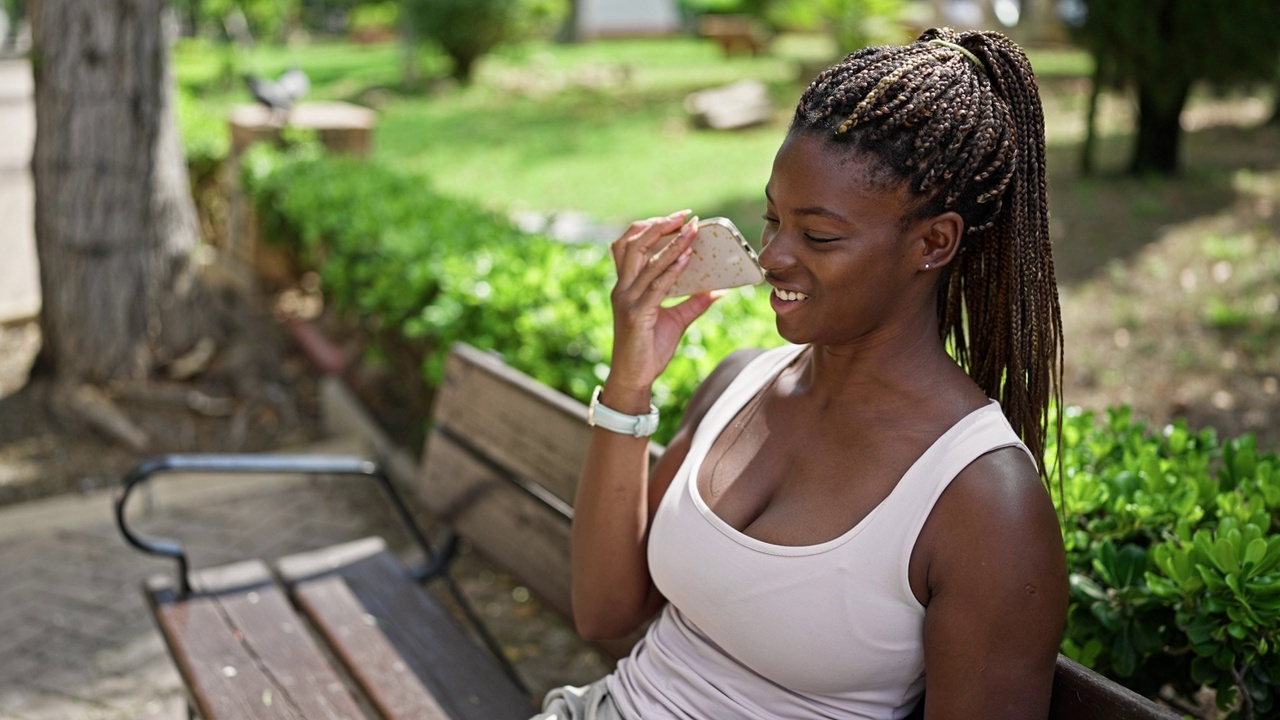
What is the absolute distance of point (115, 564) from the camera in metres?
4.60

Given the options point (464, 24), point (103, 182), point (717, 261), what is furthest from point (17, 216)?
point (717, 261)

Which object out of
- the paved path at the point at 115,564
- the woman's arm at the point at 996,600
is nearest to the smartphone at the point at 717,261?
the woman's arm at the point at 996,600

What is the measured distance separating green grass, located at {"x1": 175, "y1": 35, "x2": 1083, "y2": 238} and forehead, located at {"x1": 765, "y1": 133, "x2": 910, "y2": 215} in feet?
22.4

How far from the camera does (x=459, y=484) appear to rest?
343 centimetres

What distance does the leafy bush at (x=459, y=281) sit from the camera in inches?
140

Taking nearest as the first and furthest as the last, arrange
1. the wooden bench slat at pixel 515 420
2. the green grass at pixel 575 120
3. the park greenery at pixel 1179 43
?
the wooden bench slat at pixel 515 420, the park greenery at pixel 1179 43, the green grass at pixel 575 120

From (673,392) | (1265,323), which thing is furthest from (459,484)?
(1265,323)

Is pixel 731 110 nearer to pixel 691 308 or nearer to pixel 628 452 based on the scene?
pixel 691 308

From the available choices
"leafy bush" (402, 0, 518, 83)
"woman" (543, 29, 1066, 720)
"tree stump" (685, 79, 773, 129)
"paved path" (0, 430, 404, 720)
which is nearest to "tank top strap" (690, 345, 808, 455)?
"woman" (543, 29, 1066, 720)

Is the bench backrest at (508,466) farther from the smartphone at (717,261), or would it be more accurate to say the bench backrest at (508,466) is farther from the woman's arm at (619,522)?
the smartphone at (717,261)

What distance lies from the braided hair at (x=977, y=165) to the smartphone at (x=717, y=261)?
305 mm

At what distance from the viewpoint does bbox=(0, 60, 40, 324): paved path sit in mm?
7213

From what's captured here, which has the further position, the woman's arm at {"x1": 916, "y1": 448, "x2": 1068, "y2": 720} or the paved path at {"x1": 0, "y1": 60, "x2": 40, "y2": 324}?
the paved path at {"x1": 0, "y1": 60, "x2": 40, "y2": 324}

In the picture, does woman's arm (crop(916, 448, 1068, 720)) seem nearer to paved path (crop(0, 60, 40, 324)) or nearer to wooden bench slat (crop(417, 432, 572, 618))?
wooden bench slat (crop(417, 432, 572, 618))
